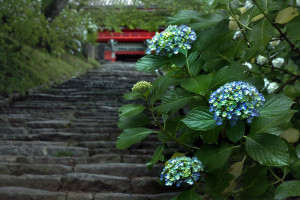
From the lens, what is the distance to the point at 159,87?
2035 millimetres

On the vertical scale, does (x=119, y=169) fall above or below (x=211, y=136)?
below

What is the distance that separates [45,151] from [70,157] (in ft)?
1.43

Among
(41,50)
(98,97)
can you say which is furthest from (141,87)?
(41,50)

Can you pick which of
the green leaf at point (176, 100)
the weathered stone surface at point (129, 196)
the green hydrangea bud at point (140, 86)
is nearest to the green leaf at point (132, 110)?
the green hydrangea bud at point (140, 86)

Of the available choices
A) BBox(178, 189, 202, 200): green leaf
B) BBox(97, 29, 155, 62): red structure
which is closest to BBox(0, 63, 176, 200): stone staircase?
BBox(178, 189, 202, 200): green leaf

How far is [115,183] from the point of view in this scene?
10.8ft

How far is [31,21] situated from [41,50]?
2155 millimetres

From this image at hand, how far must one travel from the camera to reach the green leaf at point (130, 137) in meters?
2.20

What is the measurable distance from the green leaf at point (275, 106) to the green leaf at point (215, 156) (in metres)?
0.29

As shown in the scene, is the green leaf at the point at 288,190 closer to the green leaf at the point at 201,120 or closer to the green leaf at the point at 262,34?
the green leaf at the point at 201,120

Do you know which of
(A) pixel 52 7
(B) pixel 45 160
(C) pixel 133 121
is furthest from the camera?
(A) pixel 52 7

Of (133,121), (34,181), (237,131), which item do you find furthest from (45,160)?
(237,131)

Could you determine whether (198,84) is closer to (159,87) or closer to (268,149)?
(159,87)

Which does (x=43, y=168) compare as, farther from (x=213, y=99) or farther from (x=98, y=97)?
(x=98, y=97)
